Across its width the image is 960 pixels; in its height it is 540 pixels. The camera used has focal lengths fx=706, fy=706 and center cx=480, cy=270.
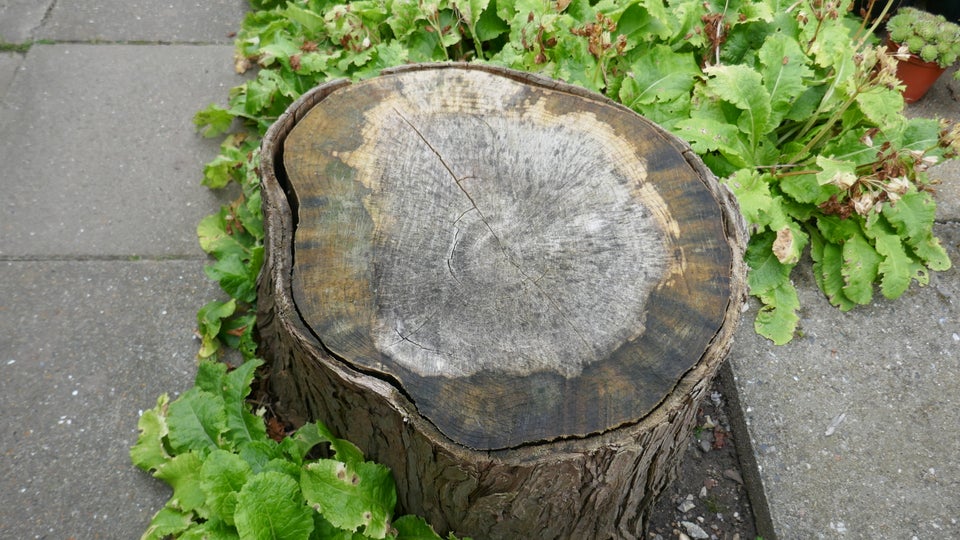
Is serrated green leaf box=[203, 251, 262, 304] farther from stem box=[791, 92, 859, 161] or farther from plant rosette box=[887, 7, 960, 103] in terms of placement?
plant rosette box=[887, 7, 960, 103]

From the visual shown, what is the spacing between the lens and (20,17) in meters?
3.87

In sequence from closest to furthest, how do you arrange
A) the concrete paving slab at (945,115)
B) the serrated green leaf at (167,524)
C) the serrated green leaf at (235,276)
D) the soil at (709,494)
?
1. the serrated green leaf at (167,524)
2. the soil at (709,494)
3. the serrated green leaf at (235,276)
4. the concrete paving slab at (945,115)

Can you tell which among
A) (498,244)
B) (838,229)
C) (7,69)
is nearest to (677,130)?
(838,229)

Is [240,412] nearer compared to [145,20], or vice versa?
[240,412]

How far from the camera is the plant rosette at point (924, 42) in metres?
3.21

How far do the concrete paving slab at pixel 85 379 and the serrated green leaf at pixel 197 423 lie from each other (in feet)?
0.61

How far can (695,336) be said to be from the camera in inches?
62.4

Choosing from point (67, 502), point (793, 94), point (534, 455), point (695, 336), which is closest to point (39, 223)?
point (67, 502)

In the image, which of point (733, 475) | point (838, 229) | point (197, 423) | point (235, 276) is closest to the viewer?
point (197, 423)

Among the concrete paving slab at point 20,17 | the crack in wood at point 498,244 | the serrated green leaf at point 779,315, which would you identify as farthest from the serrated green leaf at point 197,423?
the concrete paving slab at point 20,17

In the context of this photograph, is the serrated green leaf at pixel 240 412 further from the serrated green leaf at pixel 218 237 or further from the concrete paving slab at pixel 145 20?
the concrete paving slab at pixel 145 20

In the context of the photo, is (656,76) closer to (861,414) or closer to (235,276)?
(861,414)

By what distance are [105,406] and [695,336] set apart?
6.38ft

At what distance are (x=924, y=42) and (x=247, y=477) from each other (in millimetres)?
3390
